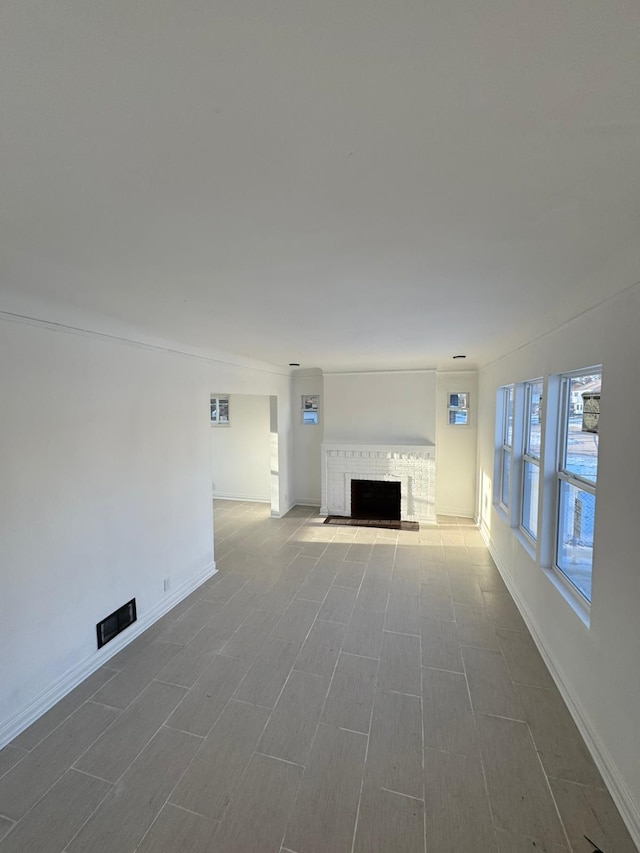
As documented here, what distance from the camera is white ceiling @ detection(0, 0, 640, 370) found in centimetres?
59

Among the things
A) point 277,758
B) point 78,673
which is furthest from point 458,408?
point 78,673

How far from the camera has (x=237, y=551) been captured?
4.81m

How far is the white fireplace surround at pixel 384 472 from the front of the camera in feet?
19.5

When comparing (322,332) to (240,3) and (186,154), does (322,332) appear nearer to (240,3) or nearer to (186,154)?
(186,154)

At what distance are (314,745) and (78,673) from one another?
1.64m

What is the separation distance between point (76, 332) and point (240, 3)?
7.94 ft

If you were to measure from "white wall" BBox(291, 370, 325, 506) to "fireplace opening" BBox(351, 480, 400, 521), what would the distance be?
2.54 feet

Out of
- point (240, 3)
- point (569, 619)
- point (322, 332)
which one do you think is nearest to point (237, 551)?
point (322, 332)

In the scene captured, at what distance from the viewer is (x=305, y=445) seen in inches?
269

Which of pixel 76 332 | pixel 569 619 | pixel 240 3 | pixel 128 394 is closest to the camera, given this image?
pixel 240 3

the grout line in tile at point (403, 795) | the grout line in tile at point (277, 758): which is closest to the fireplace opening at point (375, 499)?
the grout line in tile at point (277, 758)

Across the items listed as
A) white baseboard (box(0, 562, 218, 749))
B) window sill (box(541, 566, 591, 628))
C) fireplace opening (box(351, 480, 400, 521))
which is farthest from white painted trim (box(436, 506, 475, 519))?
white baseboard (box(0, 562, 218, 749))

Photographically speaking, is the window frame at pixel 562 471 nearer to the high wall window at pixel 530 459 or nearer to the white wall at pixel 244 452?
the high wall window at pixel 530 459

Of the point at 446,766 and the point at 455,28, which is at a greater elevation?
the point at 455,28
